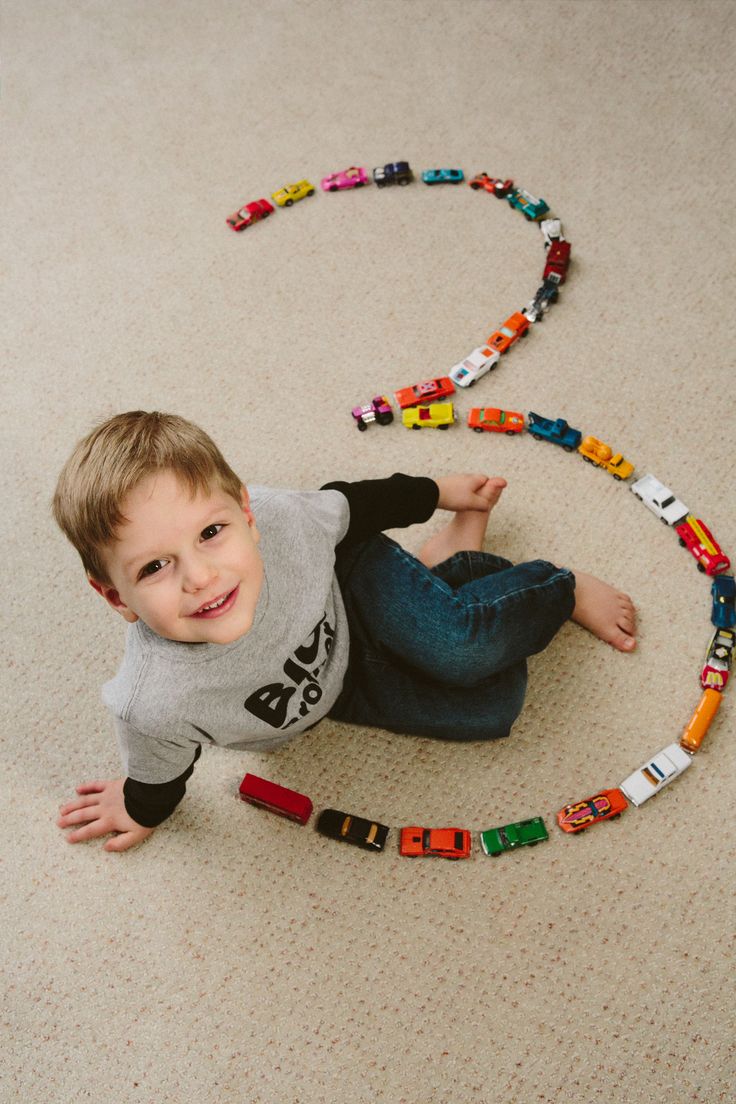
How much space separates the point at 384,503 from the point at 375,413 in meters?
0.27

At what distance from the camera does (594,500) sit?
1.08 metres

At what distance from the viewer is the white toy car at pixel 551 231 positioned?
4.05 ft

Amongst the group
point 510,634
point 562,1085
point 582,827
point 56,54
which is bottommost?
point 562,1085

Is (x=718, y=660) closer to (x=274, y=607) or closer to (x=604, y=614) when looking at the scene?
(x=604, y=614)

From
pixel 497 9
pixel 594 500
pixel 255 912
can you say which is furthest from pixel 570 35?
pixel 255 912

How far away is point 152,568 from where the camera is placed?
66cm

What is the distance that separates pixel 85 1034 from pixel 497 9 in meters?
1.70

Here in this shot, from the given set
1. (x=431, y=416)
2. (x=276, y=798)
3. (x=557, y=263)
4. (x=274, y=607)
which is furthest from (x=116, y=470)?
(x=557, y=263)

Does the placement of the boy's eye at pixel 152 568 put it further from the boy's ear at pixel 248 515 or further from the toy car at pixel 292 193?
the toy car at pixel 292 193

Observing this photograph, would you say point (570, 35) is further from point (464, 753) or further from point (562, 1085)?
point (562, 1085)

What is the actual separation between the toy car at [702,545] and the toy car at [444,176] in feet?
2.19

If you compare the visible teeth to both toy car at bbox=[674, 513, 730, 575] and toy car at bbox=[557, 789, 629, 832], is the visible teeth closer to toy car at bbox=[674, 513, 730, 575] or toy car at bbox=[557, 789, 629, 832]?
toy car at bbox=[557, 789, 629, 832]

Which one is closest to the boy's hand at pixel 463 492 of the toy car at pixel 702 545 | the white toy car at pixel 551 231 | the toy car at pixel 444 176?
the toy car at pixel 702 545

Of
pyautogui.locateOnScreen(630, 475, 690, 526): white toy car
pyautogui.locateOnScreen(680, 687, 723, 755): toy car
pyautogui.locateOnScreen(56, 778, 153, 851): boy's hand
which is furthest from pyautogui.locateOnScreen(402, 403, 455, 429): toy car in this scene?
pyautogui.locateOnScreen(56, 778, 153, 851): boy's hand
